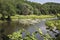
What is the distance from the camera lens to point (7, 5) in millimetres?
64938

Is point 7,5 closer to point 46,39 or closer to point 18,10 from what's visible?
point 18,10

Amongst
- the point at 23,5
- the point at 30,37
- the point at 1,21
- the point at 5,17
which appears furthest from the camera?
the point at 23,5

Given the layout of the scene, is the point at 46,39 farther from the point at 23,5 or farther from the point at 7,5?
the point at 23,5

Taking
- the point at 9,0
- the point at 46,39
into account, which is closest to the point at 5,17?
the point at 9,0

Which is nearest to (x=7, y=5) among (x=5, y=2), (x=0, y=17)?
(x=5, y=2)

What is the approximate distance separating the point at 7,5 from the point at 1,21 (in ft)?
22.4

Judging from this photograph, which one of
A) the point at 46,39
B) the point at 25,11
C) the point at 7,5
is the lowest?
the point at 25,11

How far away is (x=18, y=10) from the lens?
85188 millimetres

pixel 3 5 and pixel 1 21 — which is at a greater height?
pixel 3 5

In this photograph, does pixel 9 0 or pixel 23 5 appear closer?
pixel 9 0

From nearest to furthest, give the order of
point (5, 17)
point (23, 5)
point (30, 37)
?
point (30, 37)
point (5, 17)
point (23, 5)

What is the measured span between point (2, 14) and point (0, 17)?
6.81 feet

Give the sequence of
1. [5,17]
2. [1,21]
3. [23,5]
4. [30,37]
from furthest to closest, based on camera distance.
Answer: [23,5] → [5,17] → [1,21] → [30,37]

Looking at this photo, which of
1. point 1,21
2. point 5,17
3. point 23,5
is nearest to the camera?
point 1,21
